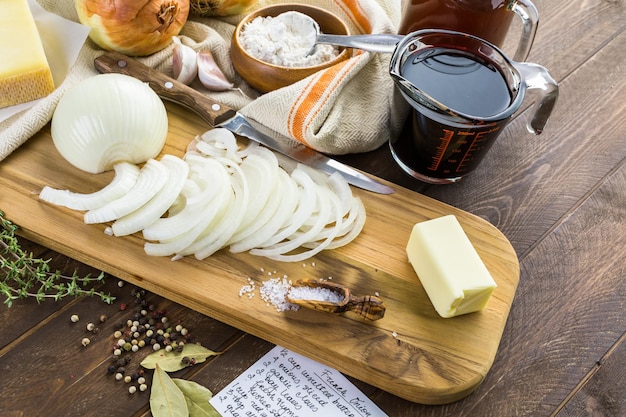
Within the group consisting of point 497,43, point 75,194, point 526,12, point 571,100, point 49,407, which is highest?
point 526,12

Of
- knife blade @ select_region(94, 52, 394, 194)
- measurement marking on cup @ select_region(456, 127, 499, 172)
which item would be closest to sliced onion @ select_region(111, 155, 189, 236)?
knife blade @ select_region(94, 52, 394, 194)

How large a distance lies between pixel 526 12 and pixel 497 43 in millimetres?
133

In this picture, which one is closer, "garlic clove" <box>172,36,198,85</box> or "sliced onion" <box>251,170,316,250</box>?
"sliced onion" <box>251,170,316,250</box>

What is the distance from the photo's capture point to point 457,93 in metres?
1.47

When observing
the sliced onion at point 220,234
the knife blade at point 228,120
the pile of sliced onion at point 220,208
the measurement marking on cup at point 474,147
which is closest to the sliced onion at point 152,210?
the pile of sliced onion at point 220,208

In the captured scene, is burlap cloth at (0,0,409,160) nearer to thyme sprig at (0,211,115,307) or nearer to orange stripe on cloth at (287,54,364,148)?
orange stripe on cloth at (287,54,364,148)

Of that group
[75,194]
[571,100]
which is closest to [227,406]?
[75,194]

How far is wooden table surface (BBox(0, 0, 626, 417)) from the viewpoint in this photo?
1.31 m

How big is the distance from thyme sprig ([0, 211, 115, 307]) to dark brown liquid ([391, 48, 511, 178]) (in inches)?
29.3

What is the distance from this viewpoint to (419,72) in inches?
59.6

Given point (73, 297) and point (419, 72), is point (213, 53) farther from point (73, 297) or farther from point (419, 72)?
point (73, 297)

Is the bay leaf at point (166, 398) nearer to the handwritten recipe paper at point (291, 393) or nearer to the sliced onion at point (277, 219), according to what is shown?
the handwritten recipe paper at point (291, 393)

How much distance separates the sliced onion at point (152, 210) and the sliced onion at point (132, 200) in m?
0.01

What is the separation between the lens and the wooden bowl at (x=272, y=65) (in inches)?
66.1
